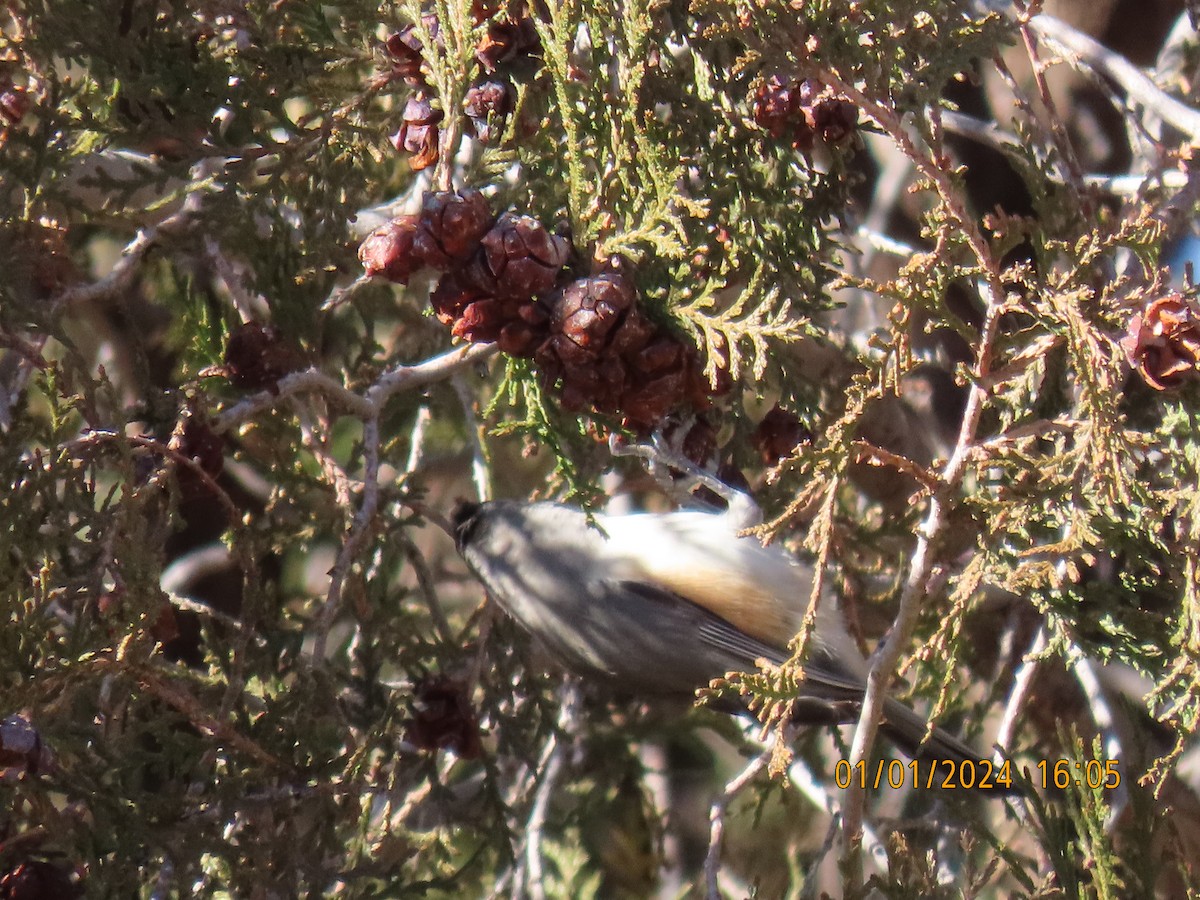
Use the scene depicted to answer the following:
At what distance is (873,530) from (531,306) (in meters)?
1.65

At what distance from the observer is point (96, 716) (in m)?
2.82

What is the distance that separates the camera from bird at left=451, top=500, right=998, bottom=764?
11.5 ft

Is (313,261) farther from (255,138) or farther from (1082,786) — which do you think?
(1082,786)

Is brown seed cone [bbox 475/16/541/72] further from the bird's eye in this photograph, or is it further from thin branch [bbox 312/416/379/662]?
the bird's eye

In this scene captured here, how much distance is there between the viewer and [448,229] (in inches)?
85.2

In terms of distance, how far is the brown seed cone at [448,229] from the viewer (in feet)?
7.09

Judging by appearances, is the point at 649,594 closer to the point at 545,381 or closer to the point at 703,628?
the point at 703,628

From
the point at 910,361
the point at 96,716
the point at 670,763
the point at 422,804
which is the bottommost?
the point at 670,763

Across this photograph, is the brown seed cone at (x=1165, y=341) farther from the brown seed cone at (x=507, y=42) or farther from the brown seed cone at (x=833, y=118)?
the brown seed cone at (x=507, y=42)

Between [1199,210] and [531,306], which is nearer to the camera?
[531,306]

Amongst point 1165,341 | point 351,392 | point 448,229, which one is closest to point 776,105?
point 448,229

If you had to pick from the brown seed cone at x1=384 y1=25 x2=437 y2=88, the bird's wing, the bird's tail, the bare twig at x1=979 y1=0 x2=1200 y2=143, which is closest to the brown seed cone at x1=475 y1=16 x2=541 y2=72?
the brown seed cone at x1=384 y1=25 x2=437 y2=88

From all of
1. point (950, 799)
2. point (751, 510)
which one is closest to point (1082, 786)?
point (950, 799)

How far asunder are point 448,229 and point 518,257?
0.14m
